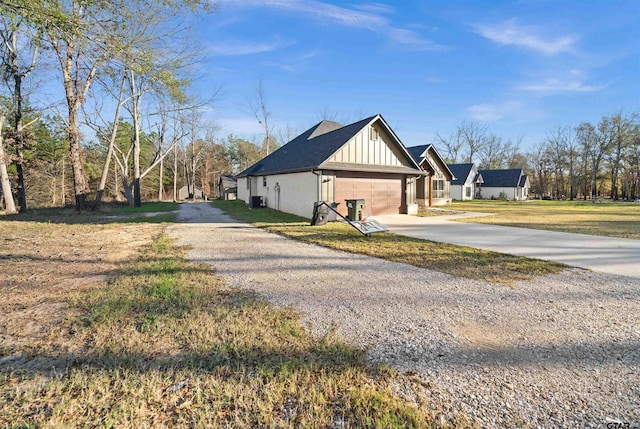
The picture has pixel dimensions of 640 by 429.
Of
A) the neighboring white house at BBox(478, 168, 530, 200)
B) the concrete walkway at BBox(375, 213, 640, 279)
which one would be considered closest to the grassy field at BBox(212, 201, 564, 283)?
the concrete walkway at BBox(375, 213, 640, 279)

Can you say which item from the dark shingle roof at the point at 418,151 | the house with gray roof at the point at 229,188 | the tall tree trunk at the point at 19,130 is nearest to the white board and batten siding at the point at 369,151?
the dark shingle roof at the point at 418,151

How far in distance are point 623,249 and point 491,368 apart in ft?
25.4

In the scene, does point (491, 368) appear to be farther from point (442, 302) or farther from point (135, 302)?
point (135, 302)

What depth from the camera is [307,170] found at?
44.8 feet

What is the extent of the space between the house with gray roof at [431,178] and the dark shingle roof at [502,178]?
73.4ft

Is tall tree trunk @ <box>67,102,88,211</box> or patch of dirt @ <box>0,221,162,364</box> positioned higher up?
tall tree trunk @ <box>67,102,88,211</box>

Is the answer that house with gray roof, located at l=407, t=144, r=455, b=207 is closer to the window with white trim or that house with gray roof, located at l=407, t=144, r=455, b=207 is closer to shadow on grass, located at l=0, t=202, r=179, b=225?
the window with white trim

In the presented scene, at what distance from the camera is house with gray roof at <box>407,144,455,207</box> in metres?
23.0

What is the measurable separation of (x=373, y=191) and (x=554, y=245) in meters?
8.36

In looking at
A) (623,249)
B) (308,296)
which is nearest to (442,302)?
(308,296)

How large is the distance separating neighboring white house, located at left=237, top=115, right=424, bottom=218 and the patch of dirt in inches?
273

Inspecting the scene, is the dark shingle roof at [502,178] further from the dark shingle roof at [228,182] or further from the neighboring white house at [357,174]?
the dark shingle roof at [228,182]

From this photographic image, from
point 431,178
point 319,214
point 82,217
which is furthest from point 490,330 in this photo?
point 431,178

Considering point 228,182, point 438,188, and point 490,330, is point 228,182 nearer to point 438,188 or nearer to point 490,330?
point 438,188
